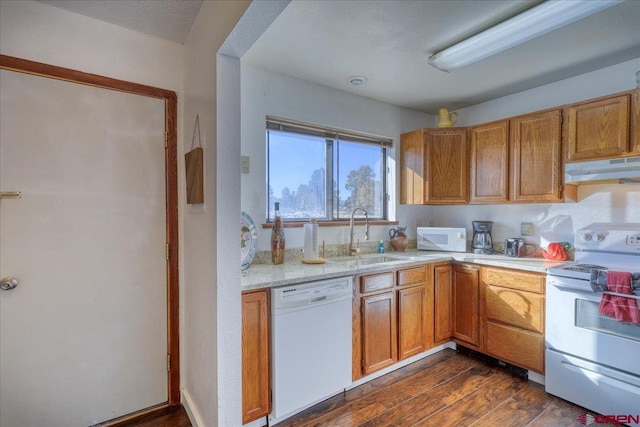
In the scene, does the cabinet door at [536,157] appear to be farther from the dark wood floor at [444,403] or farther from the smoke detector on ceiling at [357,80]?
the dark wood floor at [444,403]

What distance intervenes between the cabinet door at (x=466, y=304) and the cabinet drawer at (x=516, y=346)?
13 cm

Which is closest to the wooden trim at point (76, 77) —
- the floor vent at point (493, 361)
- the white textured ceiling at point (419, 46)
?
the white textured ceiling at point (419, 46)

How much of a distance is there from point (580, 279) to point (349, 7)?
2.28 m

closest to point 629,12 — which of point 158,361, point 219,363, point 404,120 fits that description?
point 404,120

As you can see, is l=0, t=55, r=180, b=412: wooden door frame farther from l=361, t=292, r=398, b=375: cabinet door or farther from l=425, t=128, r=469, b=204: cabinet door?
l=425, t=128, r=469, b=204: cabinet door

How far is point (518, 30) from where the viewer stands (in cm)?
172

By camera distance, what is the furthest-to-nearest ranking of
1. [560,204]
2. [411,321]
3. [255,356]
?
[560,204] < [411,321] < [255,356]

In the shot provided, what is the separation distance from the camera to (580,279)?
203 cm

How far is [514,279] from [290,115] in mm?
2269

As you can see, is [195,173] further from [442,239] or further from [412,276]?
[442,239]

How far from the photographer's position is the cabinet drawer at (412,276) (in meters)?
2.46

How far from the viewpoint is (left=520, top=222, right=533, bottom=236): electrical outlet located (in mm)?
2867

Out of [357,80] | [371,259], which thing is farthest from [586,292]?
[357,80]

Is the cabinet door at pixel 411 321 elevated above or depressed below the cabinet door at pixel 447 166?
below
